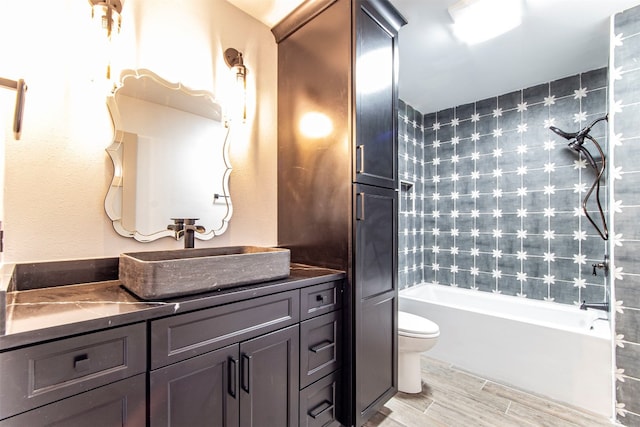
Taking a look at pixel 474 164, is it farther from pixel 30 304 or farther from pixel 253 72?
pixel 30 304

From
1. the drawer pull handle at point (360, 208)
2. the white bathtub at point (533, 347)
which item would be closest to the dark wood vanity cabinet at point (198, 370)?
the drawer pull handle at point (360, 208)

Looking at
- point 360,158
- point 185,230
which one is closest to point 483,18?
point 360,158

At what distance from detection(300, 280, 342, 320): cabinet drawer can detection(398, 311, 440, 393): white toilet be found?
0.81m

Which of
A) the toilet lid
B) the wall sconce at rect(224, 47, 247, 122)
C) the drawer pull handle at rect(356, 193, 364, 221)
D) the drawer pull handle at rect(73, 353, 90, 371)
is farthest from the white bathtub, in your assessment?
the drawer pull handle at rect(73, 353, 90, 371)

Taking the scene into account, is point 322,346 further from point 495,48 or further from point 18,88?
point 495,48

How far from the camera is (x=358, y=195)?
1525mm

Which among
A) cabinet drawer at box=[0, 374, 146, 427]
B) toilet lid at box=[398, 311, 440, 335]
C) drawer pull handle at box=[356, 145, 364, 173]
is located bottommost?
toilet lid at box=[398, 311, 440, 335]

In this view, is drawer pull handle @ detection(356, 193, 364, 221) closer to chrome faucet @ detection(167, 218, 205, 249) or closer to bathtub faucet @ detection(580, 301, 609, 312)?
chrome faucet @ detection(167, 218, 205, 249)

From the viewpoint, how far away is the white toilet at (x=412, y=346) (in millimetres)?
2025

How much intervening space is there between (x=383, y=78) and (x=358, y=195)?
77cm

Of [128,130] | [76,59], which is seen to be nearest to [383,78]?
[128,130]

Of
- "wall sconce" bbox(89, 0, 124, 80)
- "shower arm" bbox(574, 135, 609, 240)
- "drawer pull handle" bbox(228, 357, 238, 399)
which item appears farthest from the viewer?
"shower arm" bbox(574, 135, 609, 240)

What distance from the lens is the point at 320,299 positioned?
4.69 ft

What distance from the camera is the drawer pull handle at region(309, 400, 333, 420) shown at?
4.50 feet
